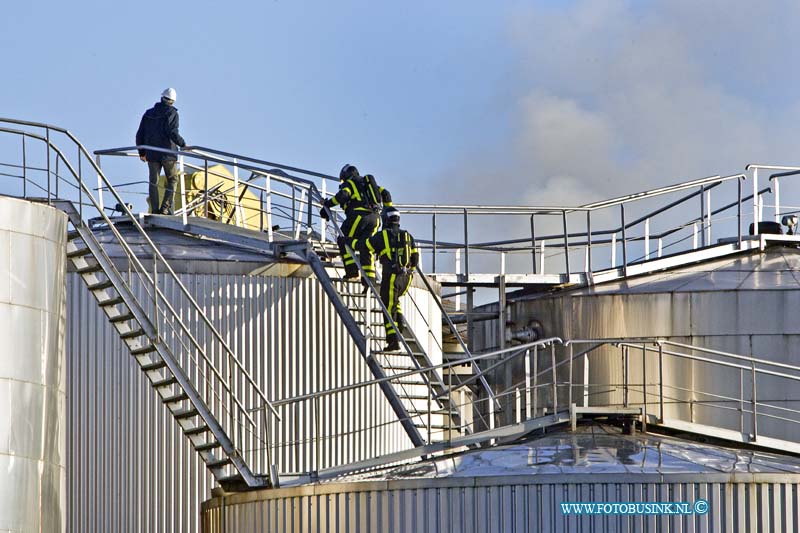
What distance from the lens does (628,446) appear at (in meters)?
22.6

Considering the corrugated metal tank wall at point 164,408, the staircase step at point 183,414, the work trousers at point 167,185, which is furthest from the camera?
the work trousers at point 167,185

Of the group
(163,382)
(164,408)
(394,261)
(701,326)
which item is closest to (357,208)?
(394,261)

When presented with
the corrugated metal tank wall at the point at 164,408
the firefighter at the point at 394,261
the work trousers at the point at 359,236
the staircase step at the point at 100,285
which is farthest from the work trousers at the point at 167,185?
the staircase step at the point at 100,285

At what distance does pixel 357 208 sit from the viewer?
27203 mm

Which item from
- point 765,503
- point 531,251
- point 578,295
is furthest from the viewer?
point 531,251

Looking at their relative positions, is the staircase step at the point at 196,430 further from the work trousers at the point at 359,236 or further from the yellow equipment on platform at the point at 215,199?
the yellow equipment on platform at the point at 215,199

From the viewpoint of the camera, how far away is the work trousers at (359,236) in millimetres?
26859

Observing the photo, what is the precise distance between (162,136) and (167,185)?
2.94ft

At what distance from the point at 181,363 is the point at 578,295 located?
8887 millimetres

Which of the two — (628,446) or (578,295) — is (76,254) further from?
(578,295)

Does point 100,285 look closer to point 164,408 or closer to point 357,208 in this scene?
point 164,408

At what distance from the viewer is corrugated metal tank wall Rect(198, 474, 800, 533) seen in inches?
822

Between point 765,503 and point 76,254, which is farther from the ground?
point 76,254

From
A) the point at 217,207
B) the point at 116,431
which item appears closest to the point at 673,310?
the point at 217,207
